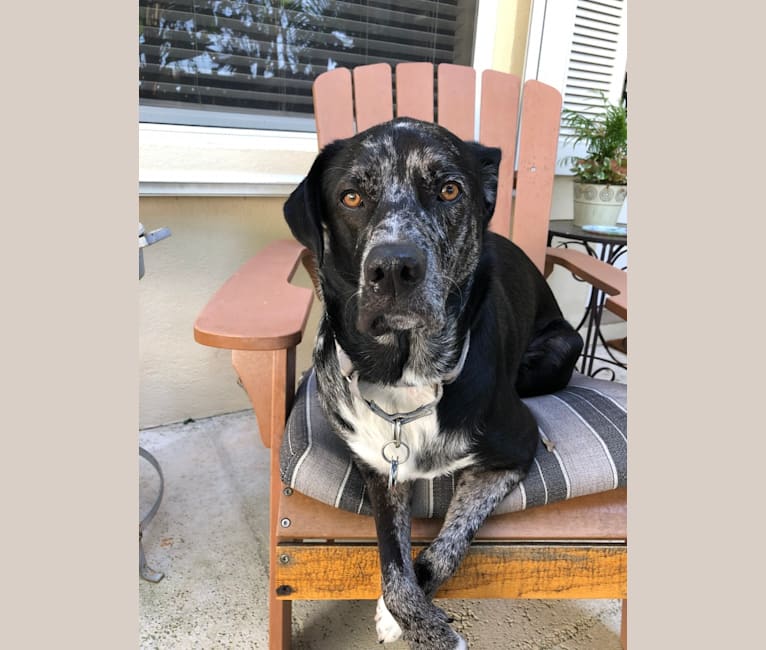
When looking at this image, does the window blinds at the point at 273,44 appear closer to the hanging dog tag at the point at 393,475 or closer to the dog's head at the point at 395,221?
the dog's head at the point at 395,221

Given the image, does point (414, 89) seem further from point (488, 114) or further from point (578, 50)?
point (578, 50)

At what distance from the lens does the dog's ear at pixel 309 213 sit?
1.11 metres

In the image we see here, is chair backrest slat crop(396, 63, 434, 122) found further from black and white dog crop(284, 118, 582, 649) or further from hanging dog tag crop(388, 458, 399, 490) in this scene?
hanging dog tag crop(388, 458, 399, 490)

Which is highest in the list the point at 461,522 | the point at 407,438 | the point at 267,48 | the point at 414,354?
the point at 267,48

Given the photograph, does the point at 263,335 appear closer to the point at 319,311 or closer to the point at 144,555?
the point at 144,555

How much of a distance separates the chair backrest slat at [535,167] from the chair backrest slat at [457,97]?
8.1 inches

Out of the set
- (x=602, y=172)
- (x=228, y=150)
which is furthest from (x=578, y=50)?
(x=228, y=150)

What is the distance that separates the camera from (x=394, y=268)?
899 millimetres

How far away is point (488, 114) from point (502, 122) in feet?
0.22

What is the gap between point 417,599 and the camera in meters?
0.97

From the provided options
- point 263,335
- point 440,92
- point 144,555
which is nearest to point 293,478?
point 263,335

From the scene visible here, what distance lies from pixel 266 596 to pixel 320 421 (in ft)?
2.01

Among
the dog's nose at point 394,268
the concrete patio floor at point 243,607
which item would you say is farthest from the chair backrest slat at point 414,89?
the concrete patio floor at point 243,607

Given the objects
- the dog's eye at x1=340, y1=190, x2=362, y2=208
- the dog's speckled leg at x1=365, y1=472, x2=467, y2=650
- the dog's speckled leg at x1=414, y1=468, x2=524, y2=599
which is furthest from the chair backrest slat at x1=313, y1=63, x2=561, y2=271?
the dog's speckled leg at x1=365, y1=472, x2=467, y2=650
